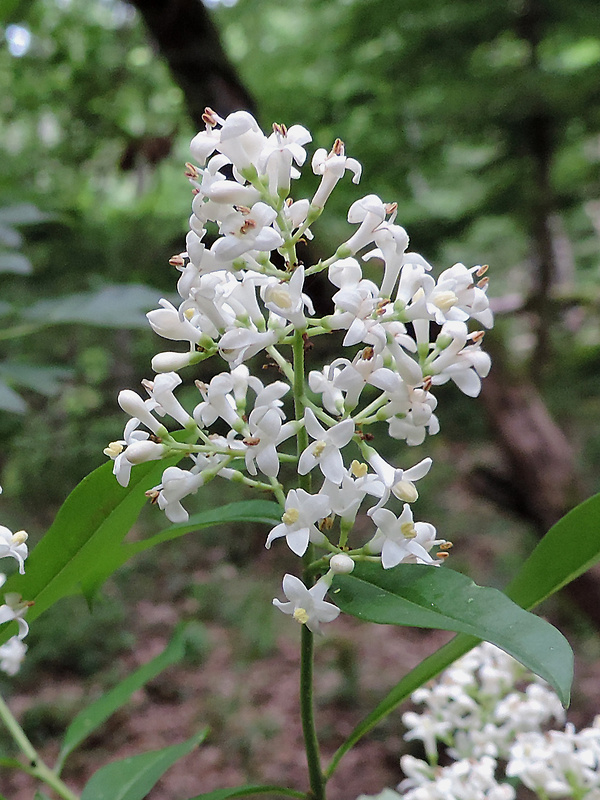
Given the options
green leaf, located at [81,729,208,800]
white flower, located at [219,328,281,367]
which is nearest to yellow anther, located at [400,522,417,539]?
white flower, located at [219,328,281,367]

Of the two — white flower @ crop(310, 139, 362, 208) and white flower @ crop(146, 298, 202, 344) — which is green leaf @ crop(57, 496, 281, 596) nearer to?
white flower @ crop(146, 298, 202, 344)

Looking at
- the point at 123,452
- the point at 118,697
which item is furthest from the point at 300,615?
the point at 118,697

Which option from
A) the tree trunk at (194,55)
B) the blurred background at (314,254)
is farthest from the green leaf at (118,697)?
the tree trunk at (194,55)

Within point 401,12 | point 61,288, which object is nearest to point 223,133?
point 61,288

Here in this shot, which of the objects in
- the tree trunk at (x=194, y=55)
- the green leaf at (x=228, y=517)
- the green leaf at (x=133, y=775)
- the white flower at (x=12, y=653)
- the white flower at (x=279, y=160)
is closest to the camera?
the white flower at (x=279, y=160)

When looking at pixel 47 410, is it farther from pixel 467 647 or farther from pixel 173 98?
pixel 467 647

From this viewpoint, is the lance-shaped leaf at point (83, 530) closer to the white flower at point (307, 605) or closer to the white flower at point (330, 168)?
the white flower at point (307, 605)

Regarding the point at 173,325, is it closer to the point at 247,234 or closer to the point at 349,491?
the point at 247,234
